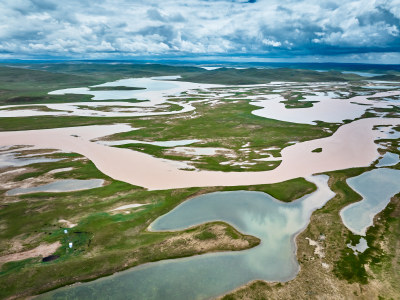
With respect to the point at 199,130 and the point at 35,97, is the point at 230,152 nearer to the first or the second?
the point at 199,130

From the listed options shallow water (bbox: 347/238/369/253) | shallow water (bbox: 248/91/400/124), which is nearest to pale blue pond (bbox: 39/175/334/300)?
shallow water (bbox: 347/238/369/253)

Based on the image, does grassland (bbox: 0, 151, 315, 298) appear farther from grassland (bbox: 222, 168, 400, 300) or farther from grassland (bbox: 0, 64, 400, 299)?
grassland (bbox: 222, 168, 400, 300)

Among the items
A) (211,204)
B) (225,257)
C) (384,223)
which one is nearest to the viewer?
(225,257)

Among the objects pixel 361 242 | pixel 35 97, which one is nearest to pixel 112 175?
pixel 361 242

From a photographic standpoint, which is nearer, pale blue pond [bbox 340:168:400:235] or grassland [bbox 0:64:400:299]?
grassland [bbox 0:64:400:299]

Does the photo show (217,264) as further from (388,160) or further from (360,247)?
(388,160)

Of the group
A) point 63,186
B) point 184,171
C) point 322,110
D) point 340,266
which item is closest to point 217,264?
point 340,266
